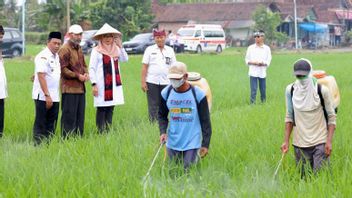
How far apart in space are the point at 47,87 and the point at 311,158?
3.35m

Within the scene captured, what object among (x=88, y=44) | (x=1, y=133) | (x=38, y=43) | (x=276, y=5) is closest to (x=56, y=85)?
(x=1, y=133)

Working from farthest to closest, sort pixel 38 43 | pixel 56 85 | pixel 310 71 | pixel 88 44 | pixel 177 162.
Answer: pixel 38 43 → pixel 88 44 → pixel 56 85 → pixel 177 162 → pixel 310 71

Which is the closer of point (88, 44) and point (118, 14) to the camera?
point (88, 44)

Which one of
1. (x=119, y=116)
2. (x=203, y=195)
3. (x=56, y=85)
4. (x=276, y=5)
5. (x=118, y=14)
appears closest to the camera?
(x=203, y=195)

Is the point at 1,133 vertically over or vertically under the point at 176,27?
under

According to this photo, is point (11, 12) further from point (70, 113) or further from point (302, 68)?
point (302, 68)

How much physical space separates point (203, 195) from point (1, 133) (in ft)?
12.7

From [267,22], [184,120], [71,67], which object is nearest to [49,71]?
[71,67]

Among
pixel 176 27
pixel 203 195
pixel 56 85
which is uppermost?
pixel 176 27

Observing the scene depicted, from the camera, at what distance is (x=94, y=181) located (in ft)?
16.3

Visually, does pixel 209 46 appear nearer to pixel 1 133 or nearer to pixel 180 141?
pixel 1 133

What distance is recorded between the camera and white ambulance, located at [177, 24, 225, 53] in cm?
3472

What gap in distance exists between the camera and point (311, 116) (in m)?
5.43

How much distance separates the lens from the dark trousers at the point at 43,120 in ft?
25.5
